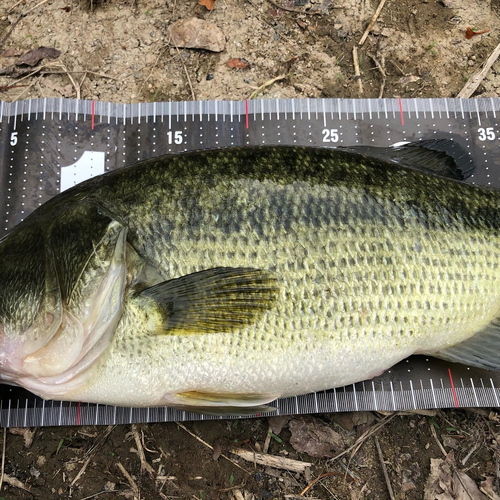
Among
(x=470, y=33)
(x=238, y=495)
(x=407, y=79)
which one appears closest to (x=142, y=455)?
(x=238, y=495)

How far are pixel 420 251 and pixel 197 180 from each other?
1.26m

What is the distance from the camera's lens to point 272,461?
8.95ft

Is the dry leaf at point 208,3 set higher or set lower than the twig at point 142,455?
higher

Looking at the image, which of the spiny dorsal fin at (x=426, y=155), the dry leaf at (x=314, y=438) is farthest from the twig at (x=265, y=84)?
the dry leaf at (x=314, y=438)

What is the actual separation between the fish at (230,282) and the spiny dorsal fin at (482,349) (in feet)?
0.45

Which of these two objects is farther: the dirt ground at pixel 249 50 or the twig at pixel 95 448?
the dirt ground at pixel 249 50

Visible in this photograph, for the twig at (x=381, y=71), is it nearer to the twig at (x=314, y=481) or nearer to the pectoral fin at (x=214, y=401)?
the pectoral fin at (x=214, y=401)

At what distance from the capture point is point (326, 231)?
224cm

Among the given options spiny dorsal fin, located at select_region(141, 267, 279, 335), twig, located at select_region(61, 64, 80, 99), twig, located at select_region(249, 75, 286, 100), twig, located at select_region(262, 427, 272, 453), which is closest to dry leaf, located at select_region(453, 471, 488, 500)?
twig, located at select_region(262, 427, 272, 453)

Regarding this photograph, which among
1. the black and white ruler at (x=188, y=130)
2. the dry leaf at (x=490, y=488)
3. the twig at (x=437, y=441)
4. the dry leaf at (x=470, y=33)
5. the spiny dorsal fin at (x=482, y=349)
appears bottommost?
the dry leaf at (x=490, y=488)

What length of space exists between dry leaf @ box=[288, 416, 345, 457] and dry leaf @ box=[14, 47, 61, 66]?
339 centimetres

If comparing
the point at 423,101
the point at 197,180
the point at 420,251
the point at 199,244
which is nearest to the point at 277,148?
the point at 197,180

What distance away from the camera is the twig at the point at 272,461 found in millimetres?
2719

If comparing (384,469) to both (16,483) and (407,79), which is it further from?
(407,79)
